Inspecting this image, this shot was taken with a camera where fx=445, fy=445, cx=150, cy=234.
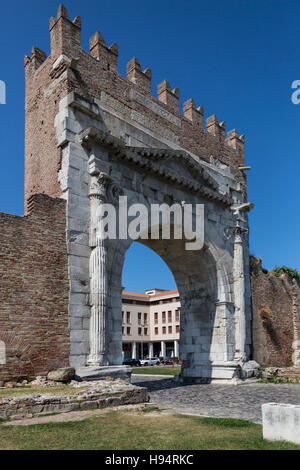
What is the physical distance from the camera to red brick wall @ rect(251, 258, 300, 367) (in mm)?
18219

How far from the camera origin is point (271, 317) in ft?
63.2

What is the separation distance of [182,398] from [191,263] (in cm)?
615

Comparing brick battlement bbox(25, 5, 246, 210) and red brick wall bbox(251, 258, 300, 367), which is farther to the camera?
red brick wall bbox(251, 258, 300, 367)

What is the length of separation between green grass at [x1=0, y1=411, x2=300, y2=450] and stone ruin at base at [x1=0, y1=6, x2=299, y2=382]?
11.5 ft

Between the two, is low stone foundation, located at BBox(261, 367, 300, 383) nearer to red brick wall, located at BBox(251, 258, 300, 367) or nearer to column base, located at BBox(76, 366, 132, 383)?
red brick wall, located at BBox(251, 258, 300, 367)

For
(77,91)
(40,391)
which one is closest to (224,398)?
(40,391)

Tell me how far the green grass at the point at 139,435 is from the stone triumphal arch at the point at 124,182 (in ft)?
12.5

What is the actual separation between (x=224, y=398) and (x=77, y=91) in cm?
885

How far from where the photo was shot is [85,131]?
1128cm

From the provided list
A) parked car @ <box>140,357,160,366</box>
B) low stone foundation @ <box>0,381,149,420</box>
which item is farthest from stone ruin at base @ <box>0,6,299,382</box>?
parked car @ <box>140,357,160,366</box>

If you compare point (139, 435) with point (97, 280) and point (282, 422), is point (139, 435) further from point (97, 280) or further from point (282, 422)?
point (97, 280)

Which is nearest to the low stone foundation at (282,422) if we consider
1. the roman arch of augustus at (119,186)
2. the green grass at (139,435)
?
the green grass at (139,435)

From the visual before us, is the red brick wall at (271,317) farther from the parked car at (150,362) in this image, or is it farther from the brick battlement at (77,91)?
the parked car at (150,362)
